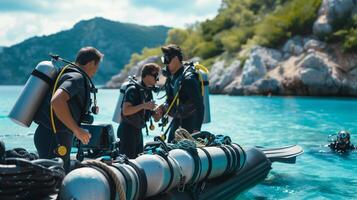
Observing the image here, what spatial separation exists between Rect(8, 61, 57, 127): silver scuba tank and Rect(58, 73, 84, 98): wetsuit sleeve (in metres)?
0.31

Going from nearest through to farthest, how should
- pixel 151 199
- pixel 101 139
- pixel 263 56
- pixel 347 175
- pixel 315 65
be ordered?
pixel 151 199, pixel 101 139, pixel 347 175, pixel 315 65, pixel 263 56

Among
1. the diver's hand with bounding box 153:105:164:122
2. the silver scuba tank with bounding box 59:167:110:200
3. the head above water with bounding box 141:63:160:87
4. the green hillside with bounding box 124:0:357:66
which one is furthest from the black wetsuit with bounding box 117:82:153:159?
the green hillside with bounding box 124:0:357:66

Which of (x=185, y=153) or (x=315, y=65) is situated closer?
(x=185, y=153)

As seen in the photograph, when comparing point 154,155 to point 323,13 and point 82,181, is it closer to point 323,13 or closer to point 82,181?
point 82,181

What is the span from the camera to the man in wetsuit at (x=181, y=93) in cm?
553

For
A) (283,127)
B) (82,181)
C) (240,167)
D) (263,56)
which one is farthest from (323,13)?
(82,181)

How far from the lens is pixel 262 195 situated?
6.35 meters

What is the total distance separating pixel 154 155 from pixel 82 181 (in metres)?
0.97

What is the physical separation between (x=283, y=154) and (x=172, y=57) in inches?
134

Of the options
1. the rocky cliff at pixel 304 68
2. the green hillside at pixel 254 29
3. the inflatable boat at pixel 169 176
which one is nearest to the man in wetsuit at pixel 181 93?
the inflatable boat at pixel 169 176

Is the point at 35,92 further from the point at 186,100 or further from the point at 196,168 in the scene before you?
the point at 186,100

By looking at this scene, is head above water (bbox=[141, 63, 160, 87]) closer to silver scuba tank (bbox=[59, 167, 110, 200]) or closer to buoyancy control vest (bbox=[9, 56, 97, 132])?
buoyancy control vest (bbox=[9, 56, 97, 132])

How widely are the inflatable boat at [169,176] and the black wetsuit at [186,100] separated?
0.56 meters

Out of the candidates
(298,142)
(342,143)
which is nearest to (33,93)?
A: (342,143)
